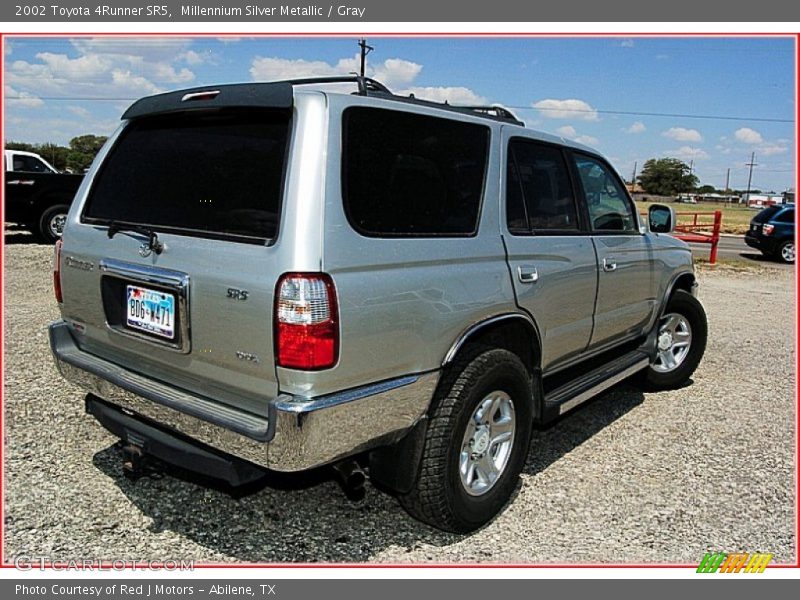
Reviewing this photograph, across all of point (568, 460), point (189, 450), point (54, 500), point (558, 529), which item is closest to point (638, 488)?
point (568, 460)

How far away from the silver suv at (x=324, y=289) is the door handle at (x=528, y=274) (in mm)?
11

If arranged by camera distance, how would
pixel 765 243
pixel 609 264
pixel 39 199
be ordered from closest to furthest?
pixel 609 264, pixel 39 199, pixel 765 243

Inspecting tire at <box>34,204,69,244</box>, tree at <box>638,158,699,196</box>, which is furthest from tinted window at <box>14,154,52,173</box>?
tree at <box>638,158,699,196</box>

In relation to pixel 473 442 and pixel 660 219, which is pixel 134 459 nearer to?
pixel 473 442

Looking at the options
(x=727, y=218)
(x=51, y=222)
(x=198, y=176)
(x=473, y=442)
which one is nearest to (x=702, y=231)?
(x=727, y=218)

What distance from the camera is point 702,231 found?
25453mm

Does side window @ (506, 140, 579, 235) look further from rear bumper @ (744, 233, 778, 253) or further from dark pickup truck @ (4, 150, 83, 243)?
rear bumper @ (744, 233, 778, 253)

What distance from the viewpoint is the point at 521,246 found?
3.41m

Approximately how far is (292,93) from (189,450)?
1489 mm

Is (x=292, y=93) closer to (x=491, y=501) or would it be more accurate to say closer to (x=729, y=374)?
(x=491, y=501)

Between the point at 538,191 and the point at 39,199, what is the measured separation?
38.4 feet

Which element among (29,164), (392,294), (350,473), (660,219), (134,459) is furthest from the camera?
(29,164)

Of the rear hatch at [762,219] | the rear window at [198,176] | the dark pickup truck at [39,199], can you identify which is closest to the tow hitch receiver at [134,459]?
the rear window at [198,176]

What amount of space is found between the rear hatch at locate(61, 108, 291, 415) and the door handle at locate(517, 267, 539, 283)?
1362mm
